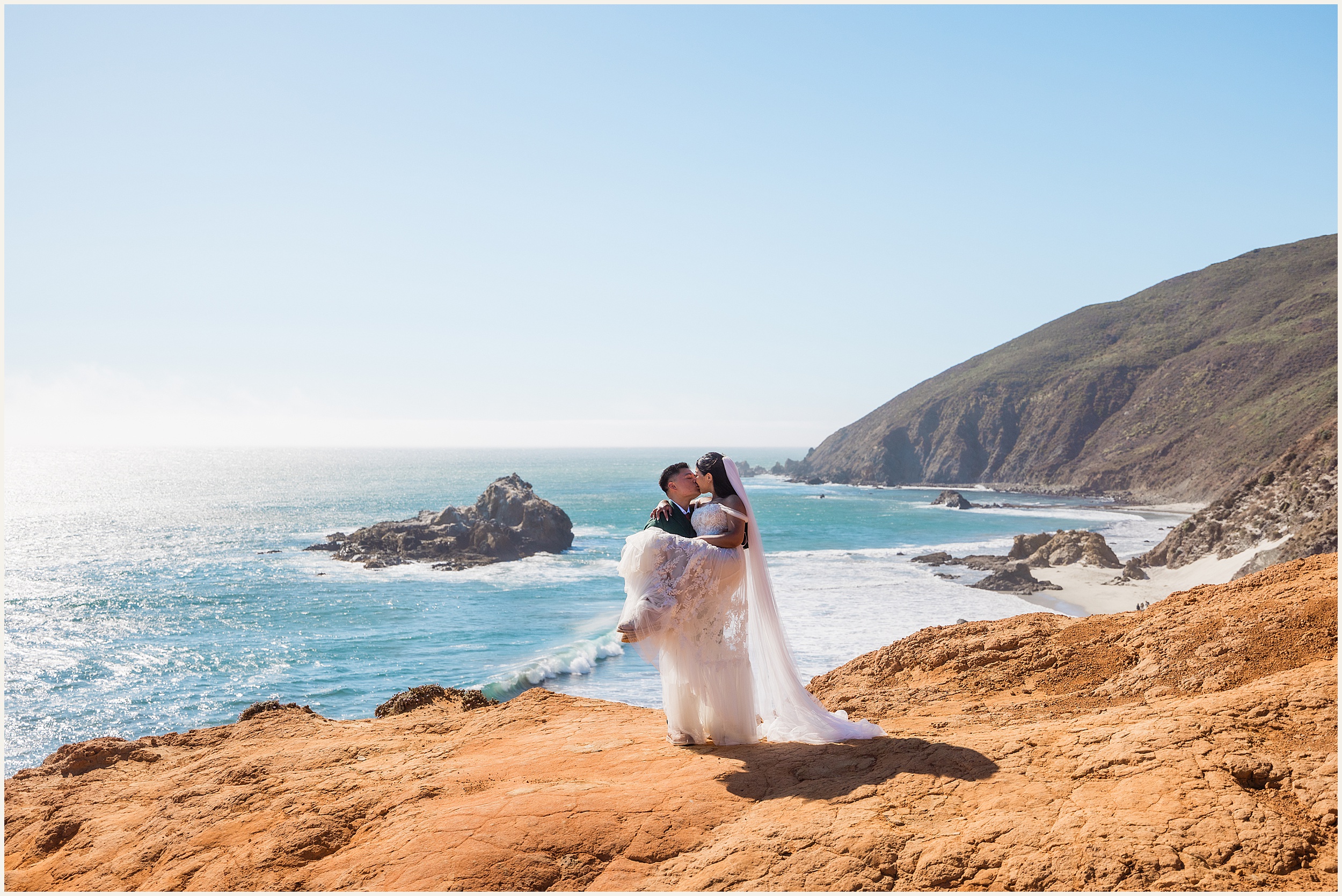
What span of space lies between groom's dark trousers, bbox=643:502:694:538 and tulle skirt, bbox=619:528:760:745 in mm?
123

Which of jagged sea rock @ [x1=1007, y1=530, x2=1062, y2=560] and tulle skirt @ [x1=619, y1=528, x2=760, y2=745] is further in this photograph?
jagged sea rock @ [x1=1007, y1=530, x2=1062, y2=560]

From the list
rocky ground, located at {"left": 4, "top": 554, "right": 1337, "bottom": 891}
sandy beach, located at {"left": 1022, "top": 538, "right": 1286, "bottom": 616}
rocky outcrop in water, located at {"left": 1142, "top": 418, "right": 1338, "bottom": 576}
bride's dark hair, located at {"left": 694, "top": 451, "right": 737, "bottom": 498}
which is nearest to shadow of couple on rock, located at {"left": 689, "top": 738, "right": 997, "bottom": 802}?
rocky ground, located at {"left": 4, "top": 554, "right": 1337, "bottom": 891}

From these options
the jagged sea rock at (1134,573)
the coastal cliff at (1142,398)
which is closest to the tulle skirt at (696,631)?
the jagged sea rock at (1134,573)

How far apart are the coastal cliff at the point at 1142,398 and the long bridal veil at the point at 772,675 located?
7099cm

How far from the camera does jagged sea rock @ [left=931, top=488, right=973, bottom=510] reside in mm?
73812

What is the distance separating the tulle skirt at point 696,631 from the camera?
520 centimetres

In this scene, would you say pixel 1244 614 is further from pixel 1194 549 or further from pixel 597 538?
pixel 597 538

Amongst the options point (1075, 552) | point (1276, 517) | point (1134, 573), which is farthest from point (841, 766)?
point (1075, 552)

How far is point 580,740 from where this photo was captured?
5.69 m

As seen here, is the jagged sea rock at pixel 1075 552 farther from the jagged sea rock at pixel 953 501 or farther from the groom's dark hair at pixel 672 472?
the jagged sea rock at pixel 953 501

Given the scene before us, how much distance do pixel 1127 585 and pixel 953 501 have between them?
4939 cm

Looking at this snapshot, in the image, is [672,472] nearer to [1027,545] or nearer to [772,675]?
[772,675]

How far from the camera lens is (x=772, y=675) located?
548 centimetres

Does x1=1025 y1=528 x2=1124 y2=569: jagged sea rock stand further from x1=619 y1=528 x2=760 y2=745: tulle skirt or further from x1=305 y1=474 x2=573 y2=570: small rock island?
x1=619 y1=528 x2=760 y2=745: tulle skirt
